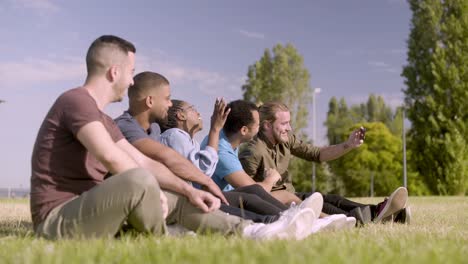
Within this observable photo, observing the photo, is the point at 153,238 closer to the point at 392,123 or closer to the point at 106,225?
the point at 106,225

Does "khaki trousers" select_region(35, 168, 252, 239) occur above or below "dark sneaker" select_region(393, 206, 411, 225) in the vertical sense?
above

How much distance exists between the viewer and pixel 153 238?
4020 millimetres

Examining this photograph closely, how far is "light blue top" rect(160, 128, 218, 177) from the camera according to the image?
579 cm

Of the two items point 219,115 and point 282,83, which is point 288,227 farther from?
point 282,83

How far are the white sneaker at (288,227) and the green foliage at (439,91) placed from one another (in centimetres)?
3708

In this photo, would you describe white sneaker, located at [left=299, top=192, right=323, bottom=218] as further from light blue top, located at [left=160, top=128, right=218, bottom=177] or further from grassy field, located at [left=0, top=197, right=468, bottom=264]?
light blue top, located at [left=160, top=128, right=218, bottom=177]

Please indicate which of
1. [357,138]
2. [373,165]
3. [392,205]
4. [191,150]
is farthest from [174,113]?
[373,165]

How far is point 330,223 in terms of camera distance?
570 cm

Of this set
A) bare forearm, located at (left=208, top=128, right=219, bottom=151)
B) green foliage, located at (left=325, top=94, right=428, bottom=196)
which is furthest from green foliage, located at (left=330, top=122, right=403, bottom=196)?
bare forearm, located at (left=208, top=128, right=219, bottom=151)

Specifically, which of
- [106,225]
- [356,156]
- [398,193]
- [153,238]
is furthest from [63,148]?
[356,156]

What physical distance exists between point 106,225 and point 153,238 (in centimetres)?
38

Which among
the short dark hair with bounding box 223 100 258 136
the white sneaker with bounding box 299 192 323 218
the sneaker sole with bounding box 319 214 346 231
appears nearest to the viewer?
the white sneaker with bounding box 299 192 323 218

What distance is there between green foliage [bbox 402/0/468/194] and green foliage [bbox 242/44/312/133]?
27.5 ft

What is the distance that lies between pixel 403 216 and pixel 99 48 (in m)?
4.90
